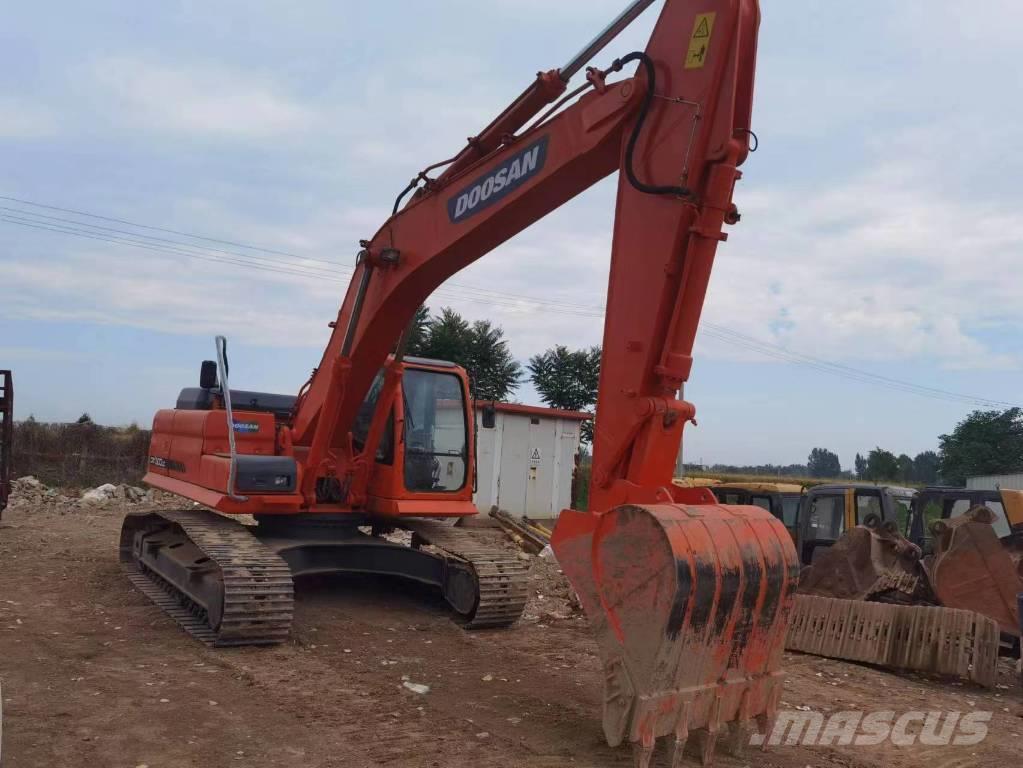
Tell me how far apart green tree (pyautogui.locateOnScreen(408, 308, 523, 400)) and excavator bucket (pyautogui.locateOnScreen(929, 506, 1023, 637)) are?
21876mm

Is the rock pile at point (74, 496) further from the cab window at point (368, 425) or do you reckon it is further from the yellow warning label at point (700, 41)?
the yellow warning label at point (700, 41)

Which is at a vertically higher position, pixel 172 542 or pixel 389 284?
pixel 389 284

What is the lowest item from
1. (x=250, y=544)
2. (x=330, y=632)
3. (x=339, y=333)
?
(x=330, y=632)

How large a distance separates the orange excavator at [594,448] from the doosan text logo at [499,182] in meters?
0.02

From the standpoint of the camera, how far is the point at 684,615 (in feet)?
14.1

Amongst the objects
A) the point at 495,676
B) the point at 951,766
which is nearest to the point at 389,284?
the point at 495,676

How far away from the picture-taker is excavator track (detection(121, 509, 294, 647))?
696 centimetres

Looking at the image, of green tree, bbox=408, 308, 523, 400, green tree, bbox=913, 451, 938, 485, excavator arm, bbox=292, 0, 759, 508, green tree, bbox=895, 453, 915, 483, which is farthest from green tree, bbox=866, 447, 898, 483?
excavator arm, bbox=292, 0, 759, 508

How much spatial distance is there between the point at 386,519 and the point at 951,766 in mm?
5209

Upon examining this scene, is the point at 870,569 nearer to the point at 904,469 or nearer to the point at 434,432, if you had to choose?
the point at 434,432

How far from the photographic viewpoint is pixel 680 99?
5.18 metres

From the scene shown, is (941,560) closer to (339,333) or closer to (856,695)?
(856,695)

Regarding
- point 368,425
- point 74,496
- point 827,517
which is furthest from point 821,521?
point 74,496

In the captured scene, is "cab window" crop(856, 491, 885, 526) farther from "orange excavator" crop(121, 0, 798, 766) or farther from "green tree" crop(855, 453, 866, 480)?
"green tree" crop(855, 453, 866, 480)
